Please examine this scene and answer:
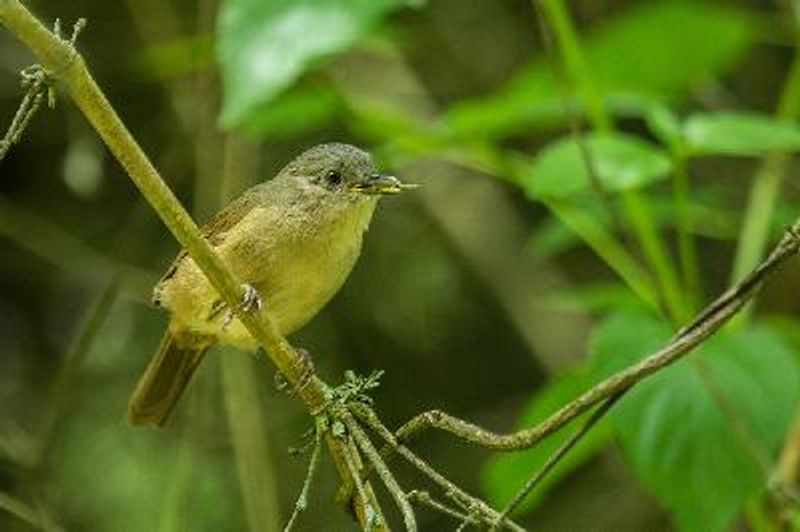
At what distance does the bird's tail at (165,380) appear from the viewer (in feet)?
10.0

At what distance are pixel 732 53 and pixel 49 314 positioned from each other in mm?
2214

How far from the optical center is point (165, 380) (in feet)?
10.1

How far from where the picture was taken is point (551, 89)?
11.1 feet

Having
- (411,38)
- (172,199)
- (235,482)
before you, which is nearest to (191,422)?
(235,482)

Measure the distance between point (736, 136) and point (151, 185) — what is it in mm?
1264

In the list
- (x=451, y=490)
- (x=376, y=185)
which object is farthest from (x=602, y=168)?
(x=451, y=490)

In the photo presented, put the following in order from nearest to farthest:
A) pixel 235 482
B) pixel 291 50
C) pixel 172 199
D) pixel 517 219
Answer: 1. pixel 172 199
2. pixel 291 50
3. pixel 235 482
4. pixel 517 219

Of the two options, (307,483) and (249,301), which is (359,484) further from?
(249,301)

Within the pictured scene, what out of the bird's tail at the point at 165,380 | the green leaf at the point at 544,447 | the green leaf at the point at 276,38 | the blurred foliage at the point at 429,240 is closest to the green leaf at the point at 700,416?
the blurred foliage at the point at 429,240

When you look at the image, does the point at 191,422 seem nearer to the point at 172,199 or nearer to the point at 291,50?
the point at 291,50

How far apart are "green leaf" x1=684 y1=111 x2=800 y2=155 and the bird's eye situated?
65 cm

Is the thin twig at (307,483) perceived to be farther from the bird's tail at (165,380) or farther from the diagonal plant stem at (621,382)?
the bird's tail at (165,380)

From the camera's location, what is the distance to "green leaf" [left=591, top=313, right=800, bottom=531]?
8.29ft

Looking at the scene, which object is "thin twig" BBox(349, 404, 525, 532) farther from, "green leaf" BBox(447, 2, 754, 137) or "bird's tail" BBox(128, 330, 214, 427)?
"green leaf" BBox(447, 2, 754, 137)
